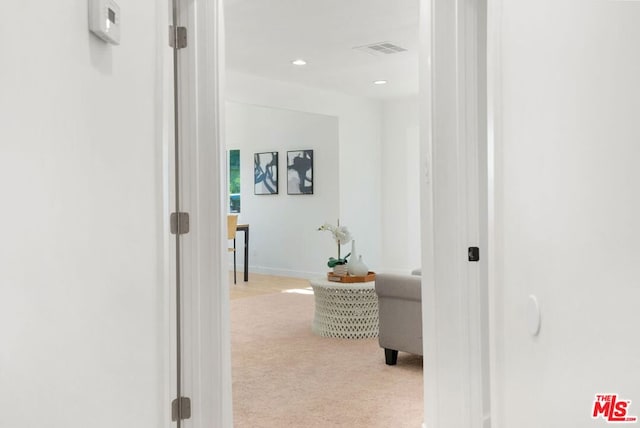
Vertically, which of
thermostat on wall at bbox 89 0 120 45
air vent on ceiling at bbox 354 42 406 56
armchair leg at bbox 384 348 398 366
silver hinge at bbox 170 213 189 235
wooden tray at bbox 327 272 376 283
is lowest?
armchair leg at bbox 384 348 398 366

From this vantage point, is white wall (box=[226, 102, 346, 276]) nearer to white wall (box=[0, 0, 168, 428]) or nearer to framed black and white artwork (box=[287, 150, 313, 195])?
framed black and white artwork (box=[287, 150, 313, 195])

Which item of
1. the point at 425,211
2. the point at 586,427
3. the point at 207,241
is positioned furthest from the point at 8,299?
the point at 425,211

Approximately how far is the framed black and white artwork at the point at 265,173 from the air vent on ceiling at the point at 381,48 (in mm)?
3502

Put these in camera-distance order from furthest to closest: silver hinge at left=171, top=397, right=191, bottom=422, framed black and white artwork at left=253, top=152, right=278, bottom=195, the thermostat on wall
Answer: framed black and white artwork at left=253, top=152, right=278, bottom=195
silver hinge at left=171, top=397, right=191, bottom=422
the thermostat on wall

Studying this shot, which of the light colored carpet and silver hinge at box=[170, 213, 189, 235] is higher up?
silver hinge at box=[170, 213, 189, 235]

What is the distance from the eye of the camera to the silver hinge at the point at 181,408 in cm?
236

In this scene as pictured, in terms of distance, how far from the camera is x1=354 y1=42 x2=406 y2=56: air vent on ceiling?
17.0 ft

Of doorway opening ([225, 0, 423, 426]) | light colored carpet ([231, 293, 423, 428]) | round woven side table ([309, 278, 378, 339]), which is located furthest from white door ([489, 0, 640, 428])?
doorway opening ([225, 0, 423, 426])

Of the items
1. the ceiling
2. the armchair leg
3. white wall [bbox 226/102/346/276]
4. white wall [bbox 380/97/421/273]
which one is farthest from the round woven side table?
white wall [bbox 380/97/421/273]

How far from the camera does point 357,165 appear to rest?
8031mm

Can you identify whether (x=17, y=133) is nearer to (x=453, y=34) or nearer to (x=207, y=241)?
(x=207, y=241)

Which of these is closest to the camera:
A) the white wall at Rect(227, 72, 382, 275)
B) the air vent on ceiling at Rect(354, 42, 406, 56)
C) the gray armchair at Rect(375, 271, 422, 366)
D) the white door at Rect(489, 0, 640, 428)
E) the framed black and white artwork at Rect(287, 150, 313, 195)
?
the white door at Rect(489, 0, 640, 428)

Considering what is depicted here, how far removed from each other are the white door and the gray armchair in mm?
2547

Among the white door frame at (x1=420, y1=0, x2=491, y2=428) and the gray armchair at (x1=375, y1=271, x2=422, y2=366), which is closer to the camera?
the white door frame at (x1=420, y1=0, x2=491, y2=428)
